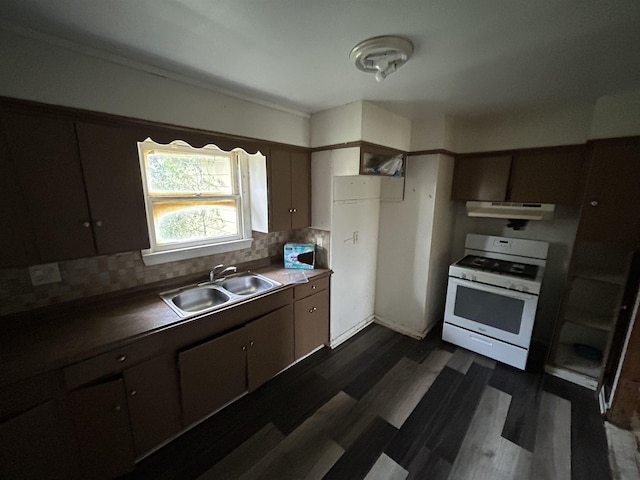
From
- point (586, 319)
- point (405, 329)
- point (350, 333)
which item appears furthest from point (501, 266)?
point (350, 333)

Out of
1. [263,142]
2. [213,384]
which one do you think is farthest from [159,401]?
[263,142]

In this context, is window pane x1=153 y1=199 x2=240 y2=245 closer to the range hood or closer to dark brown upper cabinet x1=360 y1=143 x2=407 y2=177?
dark brown upper cabinet x1=360 y1=143 x2=407 y2=177

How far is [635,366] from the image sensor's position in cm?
171

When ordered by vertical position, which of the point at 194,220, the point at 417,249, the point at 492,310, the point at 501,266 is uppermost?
the point at 194,220

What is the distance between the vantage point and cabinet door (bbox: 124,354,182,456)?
1.42 metres

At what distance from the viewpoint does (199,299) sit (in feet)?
6.73

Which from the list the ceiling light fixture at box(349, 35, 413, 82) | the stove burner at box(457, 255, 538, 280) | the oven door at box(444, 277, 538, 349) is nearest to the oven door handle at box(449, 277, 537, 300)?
the oven door at box(444, 277, 538, 349)

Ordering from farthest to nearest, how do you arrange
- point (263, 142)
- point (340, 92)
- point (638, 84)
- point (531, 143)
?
point (531, 143), point (263, 142), point (340, 92), point (638, 84)

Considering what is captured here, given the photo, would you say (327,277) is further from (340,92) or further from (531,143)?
(531,143)

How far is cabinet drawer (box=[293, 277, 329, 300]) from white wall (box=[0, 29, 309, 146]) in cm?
134

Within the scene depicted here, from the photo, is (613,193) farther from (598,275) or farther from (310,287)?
(310,287)

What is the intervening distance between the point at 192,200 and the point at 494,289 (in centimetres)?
280

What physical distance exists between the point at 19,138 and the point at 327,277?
2148mm

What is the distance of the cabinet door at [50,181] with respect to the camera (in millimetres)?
1209
